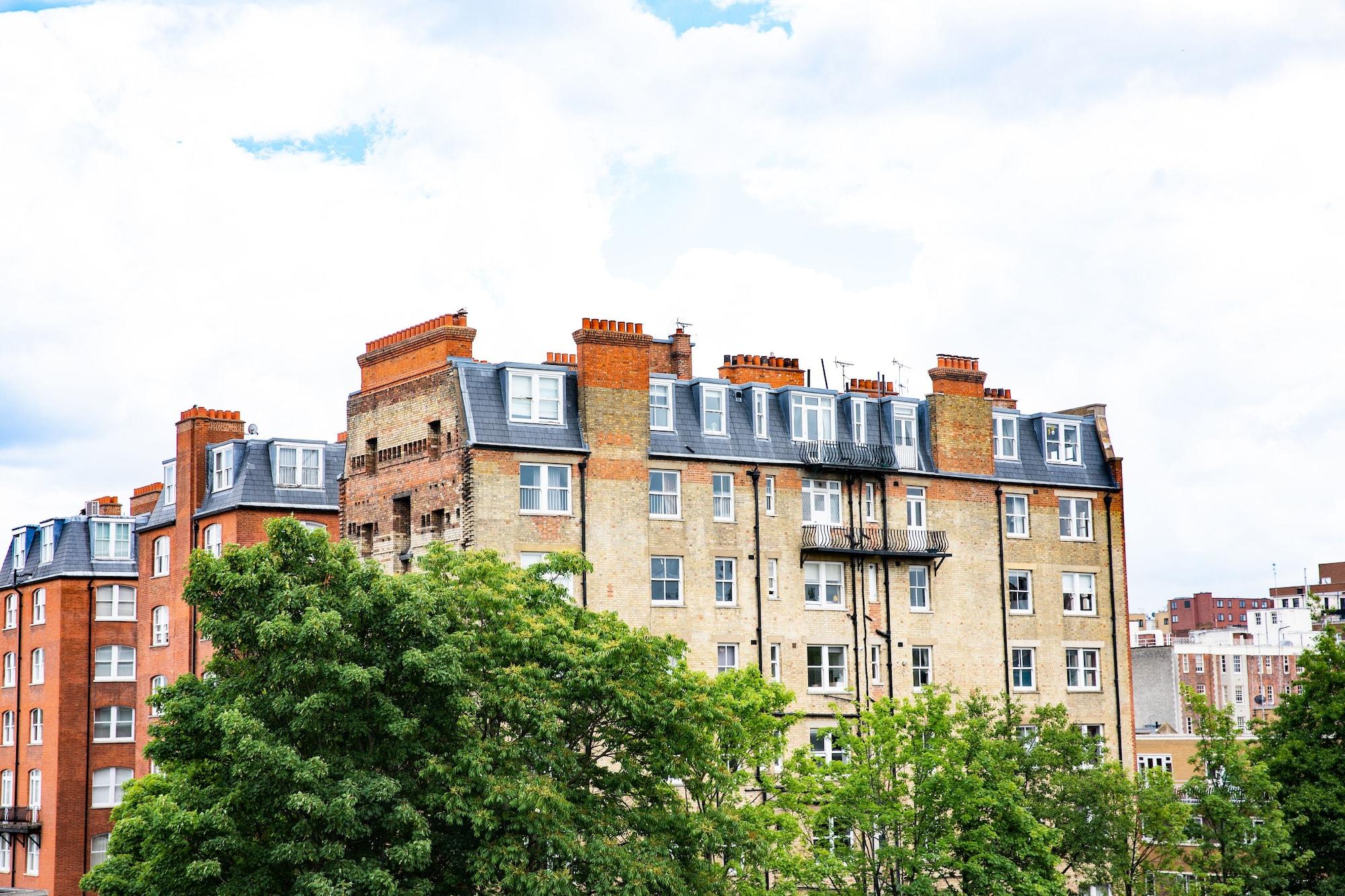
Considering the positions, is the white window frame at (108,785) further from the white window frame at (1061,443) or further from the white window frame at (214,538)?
the white window frame at (1061,443)

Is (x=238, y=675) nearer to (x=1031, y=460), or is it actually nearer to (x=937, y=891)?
(x=937, y=891)

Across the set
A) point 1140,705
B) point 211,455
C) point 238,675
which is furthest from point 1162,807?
point 1140,705

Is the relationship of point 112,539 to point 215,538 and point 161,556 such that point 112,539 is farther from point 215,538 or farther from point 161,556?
point 215,538

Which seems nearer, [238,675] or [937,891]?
[238,675]

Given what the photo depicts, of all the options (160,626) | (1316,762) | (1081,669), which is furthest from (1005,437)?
(160,626)

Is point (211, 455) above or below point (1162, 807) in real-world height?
above

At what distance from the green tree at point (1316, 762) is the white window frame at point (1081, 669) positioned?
768 centimetres

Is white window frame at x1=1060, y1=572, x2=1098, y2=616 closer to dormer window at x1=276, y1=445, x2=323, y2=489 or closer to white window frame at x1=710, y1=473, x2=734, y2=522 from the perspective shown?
white window frame at x1=710, y1=473, x2=734, y2=522

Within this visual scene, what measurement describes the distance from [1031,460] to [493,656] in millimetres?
29402

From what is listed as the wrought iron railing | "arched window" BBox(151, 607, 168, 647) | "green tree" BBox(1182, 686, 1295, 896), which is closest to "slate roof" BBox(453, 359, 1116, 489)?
"green tree" BBox(1182, 686, 1295, 896)

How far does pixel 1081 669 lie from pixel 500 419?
82.9ft

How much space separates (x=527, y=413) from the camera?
158 ft

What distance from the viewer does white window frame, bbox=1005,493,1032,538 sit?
57469 mm

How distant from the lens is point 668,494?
4981cm
